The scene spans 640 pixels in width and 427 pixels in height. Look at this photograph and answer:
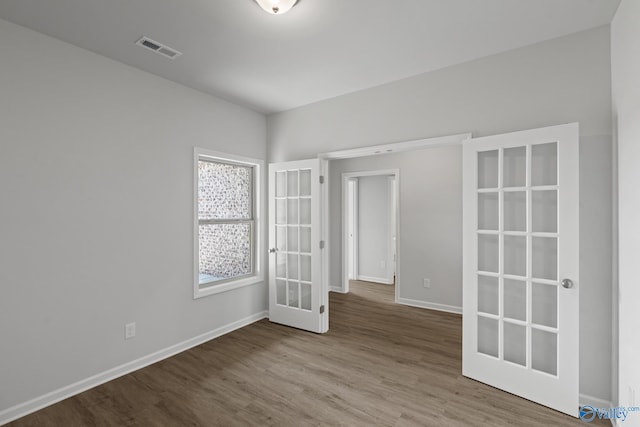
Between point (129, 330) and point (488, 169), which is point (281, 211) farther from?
point (488, 169)

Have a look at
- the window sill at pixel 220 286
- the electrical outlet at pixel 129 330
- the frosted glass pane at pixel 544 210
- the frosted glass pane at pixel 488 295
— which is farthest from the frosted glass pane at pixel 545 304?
the electrical outlet at pixel 129 330

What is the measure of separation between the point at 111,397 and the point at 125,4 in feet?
9.22

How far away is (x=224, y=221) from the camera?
368 centimetres

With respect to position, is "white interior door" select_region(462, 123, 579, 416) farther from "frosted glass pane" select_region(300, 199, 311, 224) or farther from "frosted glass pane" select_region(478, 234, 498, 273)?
"frosted glass pane" select_region(300, 199, 311, 224)

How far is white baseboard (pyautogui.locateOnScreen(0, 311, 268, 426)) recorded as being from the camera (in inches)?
82.7

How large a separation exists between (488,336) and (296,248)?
7.30 feet

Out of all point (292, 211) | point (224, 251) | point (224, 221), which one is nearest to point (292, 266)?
point (292, 211)

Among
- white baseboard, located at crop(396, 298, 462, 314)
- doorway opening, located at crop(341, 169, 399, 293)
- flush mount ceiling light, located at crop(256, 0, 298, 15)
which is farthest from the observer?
doorway opening, located at crop(341, 169, 399, 293)

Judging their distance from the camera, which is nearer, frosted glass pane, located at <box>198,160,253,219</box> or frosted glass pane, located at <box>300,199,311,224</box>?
frosted glass pane, located at <box>198,160,253,219</box>

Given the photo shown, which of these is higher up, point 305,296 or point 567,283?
point 567,283

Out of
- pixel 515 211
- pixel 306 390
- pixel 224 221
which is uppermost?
pixel 515 211

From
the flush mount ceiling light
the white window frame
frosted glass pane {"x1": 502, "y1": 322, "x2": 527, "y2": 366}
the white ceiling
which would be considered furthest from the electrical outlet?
frosted glass pane {"x1": 502, "y1": 322, "x2": 527, "y2": 366}

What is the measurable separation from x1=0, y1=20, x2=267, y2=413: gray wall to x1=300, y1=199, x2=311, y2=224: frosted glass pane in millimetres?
1267

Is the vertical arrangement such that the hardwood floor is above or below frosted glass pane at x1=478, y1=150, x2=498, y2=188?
below
